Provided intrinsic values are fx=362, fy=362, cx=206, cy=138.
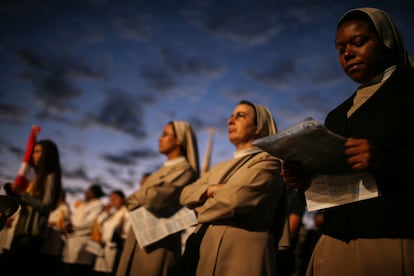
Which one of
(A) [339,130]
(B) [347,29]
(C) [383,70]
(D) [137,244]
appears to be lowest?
(D) [137,244]

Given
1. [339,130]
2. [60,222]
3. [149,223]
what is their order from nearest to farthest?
[339,130] < [149,223] < [60,222]

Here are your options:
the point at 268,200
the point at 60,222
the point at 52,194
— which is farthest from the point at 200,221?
the point at 60,222

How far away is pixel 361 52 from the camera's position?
6.52 ft

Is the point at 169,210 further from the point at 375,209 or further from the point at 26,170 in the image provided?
the point at 375,209

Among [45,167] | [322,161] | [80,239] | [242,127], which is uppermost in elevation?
[242,127]

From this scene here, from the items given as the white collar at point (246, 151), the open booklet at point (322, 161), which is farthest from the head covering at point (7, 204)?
the white collar at point (246, 151)

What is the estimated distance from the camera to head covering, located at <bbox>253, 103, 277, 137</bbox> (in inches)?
152

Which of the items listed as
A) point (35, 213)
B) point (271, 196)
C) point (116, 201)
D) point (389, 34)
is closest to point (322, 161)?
point (389, 34)

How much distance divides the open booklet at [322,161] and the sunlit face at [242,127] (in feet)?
6.38

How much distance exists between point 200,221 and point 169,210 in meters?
1.30

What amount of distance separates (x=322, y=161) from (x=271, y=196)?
1.59 m

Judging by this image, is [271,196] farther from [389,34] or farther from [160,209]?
[389,34]

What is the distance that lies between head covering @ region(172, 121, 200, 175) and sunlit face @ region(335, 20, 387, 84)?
128 inches

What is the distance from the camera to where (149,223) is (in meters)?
4.32
